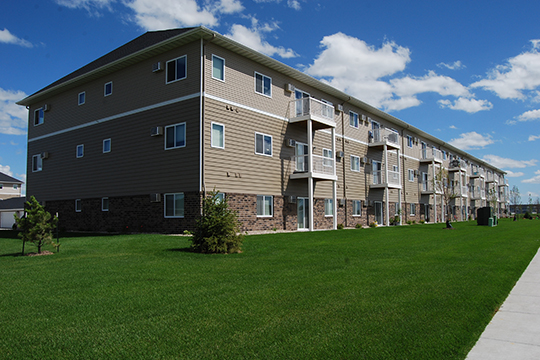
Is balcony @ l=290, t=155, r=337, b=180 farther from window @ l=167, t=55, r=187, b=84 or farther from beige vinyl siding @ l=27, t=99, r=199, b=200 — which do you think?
window @ l=167, t=55, r=187, b=84

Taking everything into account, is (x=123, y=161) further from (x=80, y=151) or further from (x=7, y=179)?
(x=7, y=179)

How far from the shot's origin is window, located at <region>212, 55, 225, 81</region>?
58.7 feet

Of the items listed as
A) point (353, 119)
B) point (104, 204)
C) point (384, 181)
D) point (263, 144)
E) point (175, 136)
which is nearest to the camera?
point (175, 136)

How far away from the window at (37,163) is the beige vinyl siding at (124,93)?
1451mm

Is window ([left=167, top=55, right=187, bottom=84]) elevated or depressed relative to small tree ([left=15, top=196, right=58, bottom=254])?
elevated

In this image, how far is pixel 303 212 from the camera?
2231 centimetres

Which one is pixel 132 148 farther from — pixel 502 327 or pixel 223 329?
pixel 502 327

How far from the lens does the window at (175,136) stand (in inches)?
701

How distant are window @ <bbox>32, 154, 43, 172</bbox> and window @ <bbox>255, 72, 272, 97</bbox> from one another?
15.2 meters

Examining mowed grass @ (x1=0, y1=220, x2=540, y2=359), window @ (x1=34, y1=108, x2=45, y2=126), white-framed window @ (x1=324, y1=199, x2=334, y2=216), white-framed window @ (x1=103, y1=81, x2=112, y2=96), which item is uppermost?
white-framed window @ (x1=103, y1=81, x2=112, y2=96)

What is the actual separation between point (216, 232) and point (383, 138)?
22.3 metres

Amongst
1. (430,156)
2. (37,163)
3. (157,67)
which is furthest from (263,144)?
(430,156)

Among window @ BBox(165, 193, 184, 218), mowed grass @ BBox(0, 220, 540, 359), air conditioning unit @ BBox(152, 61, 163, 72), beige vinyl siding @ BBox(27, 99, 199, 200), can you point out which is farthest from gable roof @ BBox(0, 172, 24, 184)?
mowed grass @ BBox(0, 220, 540, 359)

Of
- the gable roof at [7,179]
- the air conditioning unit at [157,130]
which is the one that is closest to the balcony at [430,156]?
the air conditioning unit at [157,130]
